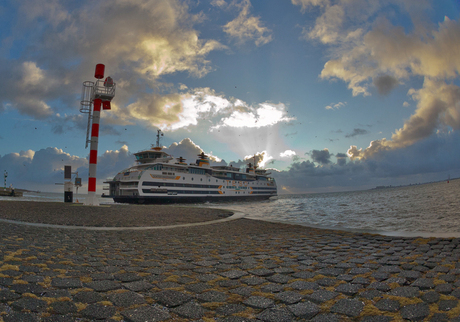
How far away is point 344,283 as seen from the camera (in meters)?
3.52

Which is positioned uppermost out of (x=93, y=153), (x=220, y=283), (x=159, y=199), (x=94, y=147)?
(x=94, y=147)

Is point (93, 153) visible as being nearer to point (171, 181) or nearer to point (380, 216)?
point (171, 181)

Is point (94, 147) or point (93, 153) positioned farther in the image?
point (94, 147)

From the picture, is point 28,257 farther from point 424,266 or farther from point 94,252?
point 424,266

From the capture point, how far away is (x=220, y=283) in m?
3.42

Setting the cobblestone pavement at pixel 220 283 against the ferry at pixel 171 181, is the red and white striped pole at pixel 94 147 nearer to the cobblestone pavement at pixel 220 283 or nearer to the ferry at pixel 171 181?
the ferry at pixel 171 181

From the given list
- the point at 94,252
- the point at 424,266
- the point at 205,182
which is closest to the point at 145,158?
the point at 205,182

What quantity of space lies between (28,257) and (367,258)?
6.70 metres

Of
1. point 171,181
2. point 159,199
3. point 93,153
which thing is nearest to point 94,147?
point 93,153

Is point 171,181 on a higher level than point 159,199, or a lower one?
higher

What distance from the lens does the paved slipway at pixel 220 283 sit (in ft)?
8.25

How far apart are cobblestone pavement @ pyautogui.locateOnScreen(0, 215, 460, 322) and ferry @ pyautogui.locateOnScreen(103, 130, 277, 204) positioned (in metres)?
34.2

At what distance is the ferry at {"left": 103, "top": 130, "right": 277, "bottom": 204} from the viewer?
127ft

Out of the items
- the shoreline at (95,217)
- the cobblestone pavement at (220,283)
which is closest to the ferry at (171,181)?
the shoreline at (95,217)
